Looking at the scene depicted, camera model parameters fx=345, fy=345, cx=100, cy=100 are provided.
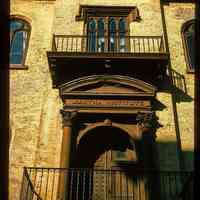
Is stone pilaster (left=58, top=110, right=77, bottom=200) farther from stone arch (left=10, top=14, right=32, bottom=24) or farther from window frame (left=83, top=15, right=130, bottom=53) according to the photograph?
stone arch (left=10, top=14, right=32, bottom=24)

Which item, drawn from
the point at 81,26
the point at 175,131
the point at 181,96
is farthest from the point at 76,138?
the point at 81,26

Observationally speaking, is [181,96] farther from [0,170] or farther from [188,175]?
[0,170]

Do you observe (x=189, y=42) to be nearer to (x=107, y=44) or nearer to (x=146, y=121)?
(x=107, y=44)

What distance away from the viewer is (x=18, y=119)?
430 inches

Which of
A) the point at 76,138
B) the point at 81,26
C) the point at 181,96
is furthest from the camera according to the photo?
the point at 81,26

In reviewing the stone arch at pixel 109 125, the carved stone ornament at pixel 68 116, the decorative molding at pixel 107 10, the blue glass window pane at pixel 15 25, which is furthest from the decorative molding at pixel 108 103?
the blue glass window pane at pixel 15 25

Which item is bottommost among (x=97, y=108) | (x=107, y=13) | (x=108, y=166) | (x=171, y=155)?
(x=108, y=166)

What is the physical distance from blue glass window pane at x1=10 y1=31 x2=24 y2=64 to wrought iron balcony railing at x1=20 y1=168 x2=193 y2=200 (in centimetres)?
451

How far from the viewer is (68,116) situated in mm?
10336

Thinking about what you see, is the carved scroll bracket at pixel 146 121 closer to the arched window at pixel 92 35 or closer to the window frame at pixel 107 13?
the arched window at pixel 92 35

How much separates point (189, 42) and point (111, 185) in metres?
6.46

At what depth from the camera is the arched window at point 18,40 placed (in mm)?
12461

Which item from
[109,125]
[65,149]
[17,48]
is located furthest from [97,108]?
[17,48]

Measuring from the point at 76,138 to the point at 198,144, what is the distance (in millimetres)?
3915
